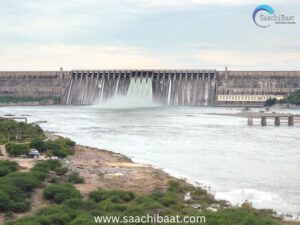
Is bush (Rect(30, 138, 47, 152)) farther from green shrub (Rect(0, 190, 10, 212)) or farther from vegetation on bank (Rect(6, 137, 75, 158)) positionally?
green shrub (Rect(0, 190, 10, 212))

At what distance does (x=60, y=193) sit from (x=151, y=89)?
386 ft

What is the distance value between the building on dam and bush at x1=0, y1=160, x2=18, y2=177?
110 m

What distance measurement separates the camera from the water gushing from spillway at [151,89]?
5300 inches

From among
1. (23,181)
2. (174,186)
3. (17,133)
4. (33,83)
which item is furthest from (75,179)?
(33,83)

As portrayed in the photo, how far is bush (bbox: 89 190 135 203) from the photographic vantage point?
64.6 feet

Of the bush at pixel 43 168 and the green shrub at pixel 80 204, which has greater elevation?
the bush at pixel 43 168

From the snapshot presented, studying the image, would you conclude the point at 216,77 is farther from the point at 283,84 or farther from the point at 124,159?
the point at 124,159

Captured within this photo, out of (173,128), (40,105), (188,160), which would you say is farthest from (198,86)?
(188,160)

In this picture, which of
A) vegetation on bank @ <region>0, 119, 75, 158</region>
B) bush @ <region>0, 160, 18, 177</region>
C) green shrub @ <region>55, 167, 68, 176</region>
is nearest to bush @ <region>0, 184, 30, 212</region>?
bush @ <region>0, 160, 18, 177</region>

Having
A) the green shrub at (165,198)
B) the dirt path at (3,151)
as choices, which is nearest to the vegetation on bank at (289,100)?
the dirt path at (3,151)

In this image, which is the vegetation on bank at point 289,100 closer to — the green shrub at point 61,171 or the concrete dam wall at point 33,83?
the concrete dam wall at point 33,83

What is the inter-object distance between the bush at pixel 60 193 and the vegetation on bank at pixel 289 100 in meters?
109

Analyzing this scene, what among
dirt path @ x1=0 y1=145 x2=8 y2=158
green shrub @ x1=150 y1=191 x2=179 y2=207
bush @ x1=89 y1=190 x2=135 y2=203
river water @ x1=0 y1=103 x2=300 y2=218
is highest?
bush @ x1=89 y1=190 x2=135 y2=203

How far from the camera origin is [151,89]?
13725 cm
